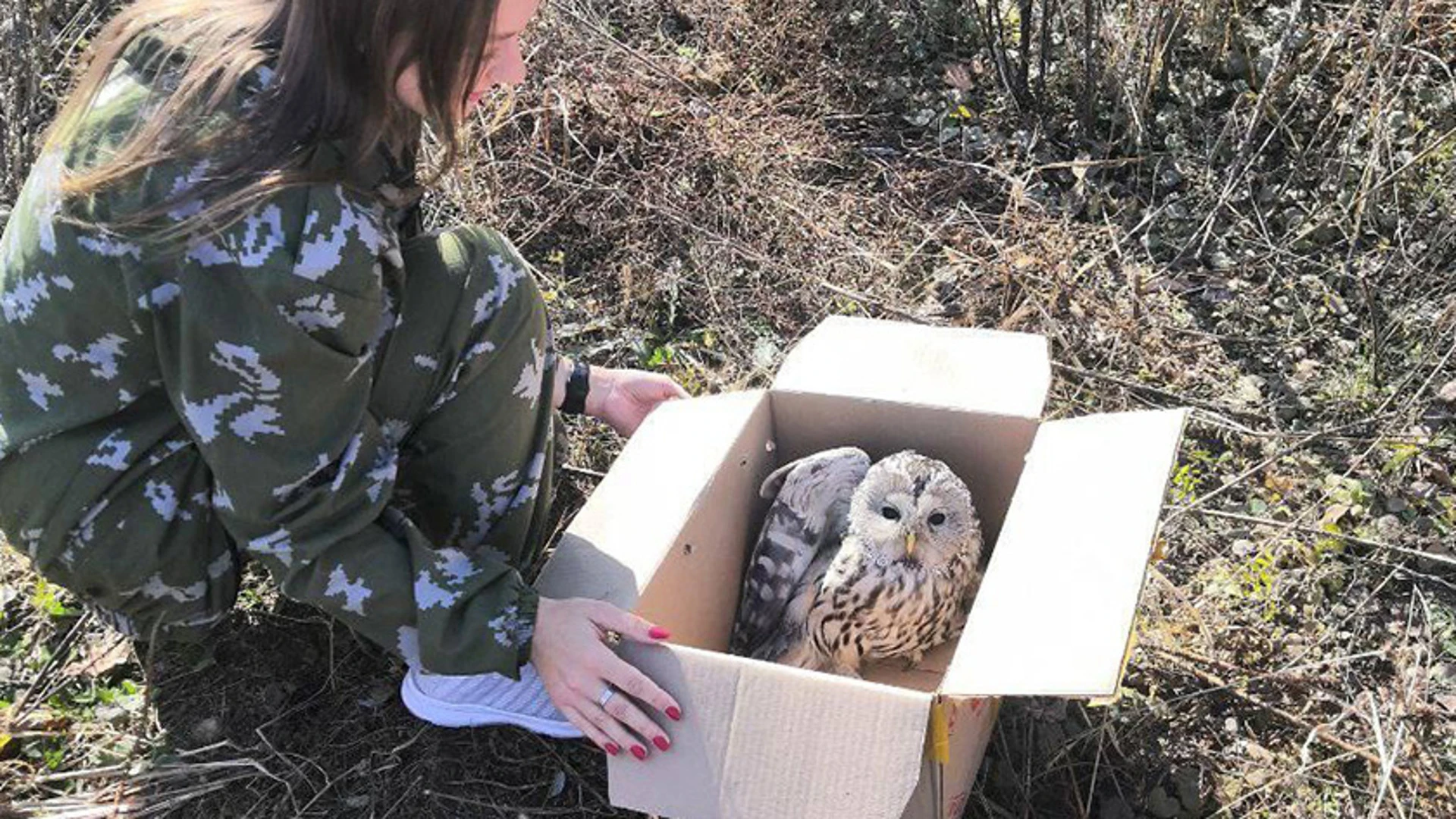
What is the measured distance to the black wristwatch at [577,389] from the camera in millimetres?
2633

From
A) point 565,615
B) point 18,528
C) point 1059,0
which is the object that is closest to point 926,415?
point 565,615

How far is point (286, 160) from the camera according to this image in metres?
1.77

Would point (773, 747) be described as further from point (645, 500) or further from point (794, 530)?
point (794, 530)

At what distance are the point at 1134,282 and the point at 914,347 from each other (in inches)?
38.5

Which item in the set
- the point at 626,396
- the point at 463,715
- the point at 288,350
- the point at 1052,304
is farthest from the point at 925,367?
the point at 288,350

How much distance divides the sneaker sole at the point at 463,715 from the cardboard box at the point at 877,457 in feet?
0.82

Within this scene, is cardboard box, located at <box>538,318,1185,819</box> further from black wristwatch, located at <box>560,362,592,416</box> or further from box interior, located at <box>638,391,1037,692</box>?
black wristwatch, located at <box>560,362,592,416</box>

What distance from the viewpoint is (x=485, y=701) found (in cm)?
226

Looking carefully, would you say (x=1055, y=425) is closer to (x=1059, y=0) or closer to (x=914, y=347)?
(x=914, y=347)

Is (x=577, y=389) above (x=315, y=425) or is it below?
below

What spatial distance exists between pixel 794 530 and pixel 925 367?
35 centimetres

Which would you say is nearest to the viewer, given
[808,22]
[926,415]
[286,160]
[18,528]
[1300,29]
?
[286,160]

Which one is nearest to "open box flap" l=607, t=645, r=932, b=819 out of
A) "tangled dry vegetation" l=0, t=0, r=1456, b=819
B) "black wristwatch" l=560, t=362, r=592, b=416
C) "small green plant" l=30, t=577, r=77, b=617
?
"tangled dry vegetation" l=0, t=0, r=1456, b=819

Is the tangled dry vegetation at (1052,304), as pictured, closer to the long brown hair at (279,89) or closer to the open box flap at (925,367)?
the open box flap at (925,367)
